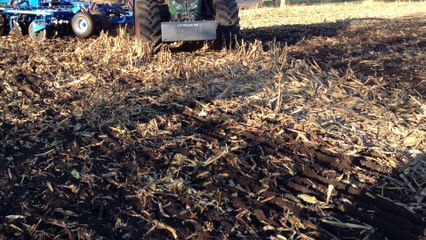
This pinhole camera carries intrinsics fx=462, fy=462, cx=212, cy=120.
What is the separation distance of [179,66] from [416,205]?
13.9 ft

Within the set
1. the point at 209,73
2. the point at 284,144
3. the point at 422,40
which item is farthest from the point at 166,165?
the point at 422,40

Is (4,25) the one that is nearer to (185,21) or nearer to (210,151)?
(185,21)

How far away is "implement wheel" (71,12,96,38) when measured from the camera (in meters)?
10.4

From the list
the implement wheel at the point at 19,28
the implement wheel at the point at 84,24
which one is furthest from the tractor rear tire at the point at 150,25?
the implement wheel at the point at 19,28

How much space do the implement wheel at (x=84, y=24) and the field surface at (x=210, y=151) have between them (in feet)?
9.83

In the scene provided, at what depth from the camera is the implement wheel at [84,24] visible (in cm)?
1040

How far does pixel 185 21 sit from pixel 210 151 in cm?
457

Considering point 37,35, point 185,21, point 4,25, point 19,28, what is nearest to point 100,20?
point 37,35

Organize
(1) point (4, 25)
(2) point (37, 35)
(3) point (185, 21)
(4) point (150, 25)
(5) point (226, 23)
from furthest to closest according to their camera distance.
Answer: (1) point (4, 25) < (2) point (37, 35) < (5) point (226, 23) < (4) point (150, 25) < (3) point (185, 21)

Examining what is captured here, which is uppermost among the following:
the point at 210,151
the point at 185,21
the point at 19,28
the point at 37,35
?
the point at 185,21

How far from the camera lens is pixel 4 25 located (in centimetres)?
1222

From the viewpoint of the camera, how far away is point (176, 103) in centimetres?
552

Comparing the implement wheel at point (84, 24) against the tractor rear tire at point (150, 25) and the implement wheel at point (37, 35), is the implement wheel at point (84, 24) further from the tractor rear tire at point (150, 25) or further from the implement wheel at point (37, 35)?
the tractor rear tire at point (150, 25)

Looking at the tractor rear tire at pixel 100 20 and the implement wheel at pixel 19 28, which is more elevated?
the tractor rear tire at pixel 100 20
